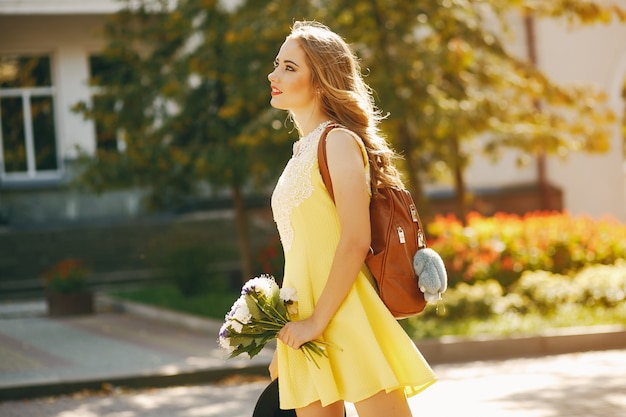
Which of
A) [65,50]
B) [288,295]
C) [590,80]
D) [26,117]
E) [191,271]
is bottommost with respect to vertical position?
[191,271]

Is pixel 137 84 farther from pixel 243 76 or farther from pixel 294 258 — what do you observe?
pixel 294 258

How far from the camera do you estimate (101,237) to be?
801 inches

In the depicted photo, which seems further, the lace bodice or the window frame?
the window frame

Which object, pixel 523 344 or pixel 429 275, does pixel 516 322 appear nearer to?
pixel 523 344

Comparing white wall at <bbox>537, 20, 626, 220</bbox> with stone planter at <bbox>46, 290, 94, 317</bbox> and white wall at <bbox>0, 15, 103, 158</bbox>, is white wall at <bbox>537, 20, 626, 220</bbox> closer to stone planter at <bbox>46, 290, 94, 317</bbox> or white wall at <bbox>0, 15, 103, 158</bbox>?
white wall at <bbox>0, 15, 103, 158</bbox>

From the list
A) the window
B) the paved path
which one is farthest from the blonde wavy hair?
the window

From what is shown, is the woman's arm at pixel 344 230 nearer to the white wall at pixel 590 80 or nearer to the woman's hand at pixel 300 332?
the woman's hand at pixel 300 332

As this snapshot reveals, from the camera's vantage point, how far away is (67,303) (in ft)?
52.8

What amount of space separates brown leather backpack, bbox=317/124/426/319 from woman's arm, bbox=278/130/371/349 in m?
0.07

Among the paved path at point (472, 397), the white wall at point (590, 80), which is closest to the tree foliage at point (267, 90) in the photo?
the paved path at point (472, 397)

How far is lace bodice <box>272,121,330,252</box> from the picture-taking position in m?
3.67

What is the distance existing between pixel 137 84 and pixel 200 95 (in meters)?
0.90

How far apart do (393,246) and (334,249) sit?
0.68 feet

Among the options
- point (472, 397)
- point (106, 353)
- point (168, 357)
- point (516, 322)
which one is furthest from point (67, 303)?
point (472, 397)
